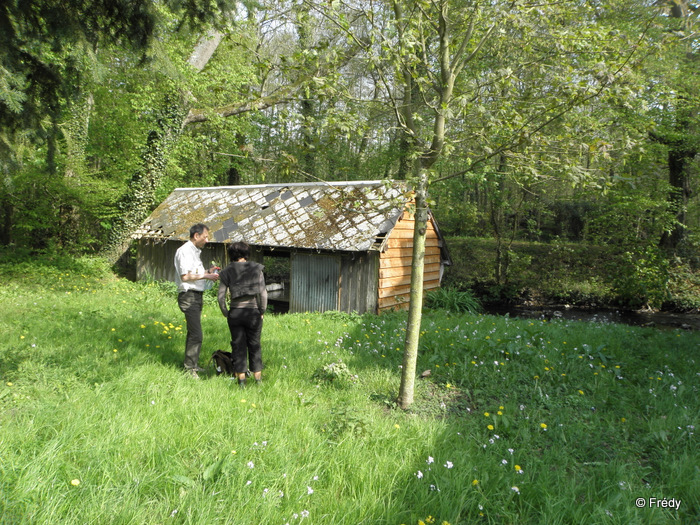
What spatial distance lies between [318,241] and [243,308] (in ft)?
21.2

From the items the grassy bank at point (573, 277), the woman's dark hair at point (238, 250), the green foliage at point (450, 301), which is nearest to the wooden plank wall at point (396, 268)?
the green foliage at point (450, 301)

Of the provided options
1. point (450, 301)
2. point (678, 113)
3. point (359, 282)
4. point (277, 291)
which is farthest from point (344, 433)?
point (678, 113)

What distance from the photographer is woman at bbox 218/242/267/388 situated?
513 centimetres

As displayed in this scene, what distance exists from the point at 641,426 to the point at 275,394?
414 centimetres

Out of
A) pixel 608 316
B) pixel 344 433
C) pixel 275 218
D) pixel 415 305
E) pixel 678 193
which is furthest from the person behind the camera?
pixel 678 193

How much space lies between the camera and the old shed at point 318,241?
11242 millimetres

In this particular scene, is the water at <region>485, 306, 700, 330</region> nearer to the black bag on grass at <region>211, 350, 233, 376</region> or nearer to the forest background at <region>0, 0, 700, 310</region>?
the forest background at <region>0, 0, 700, 310</region>

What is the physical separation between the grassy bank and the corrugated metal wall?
7705mm

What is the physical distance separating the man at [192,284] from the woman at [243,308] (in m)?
0.47

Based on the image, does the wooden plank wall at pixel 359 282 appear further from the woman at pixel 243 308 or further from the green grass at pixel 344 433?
the woman at pixel 243 308

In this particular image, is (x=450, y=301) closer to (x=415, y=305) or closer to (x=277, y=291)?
(x=277, y=291)

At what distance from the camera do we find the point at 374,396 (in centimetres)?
504

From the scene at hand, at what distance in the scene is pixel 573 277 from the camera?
1739cm

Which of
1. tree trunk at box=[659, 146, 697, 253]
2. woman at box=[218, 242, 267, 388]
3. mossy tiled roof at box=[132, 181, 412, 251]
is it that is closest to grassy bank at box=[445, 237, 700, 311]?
tree trunk at box=[659, 146, 697, 253]
